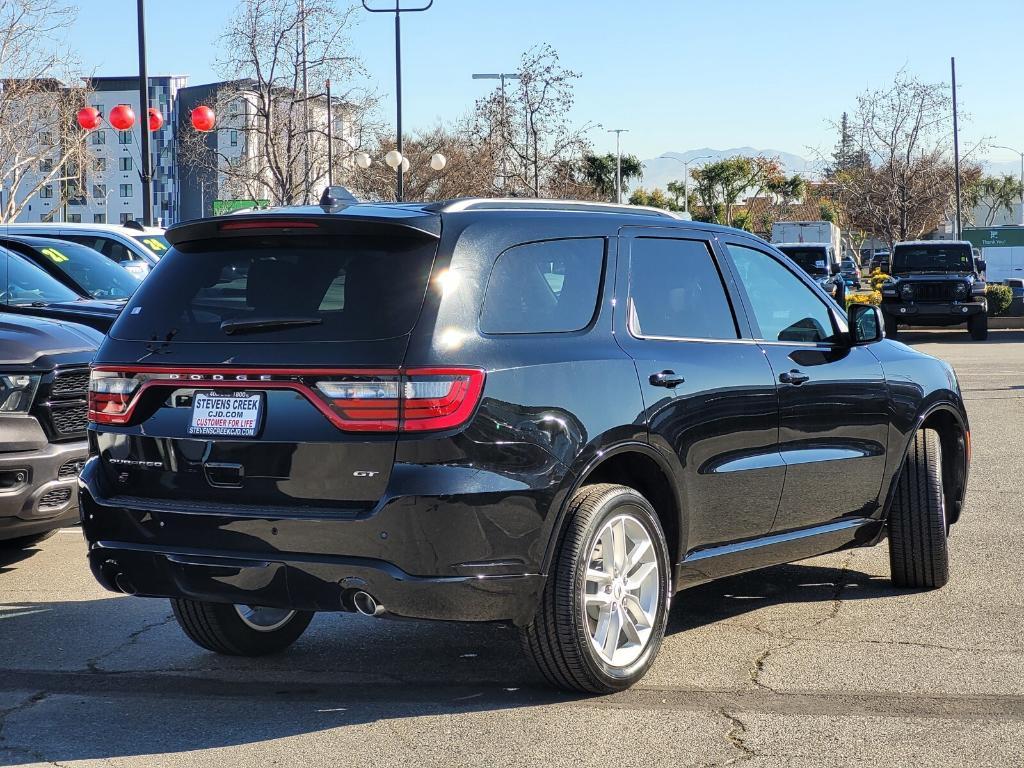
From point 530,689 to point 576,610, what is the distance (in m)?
0.56

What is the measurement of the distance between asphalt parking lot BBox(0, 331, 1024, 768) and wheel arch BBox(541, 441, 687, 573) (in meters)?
0.57

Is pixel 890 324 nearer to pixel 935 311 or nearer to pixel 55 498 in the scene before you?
pixel 935 311

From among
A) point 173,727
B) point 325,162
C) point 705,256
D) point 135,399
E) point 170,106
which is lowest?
point 173,727

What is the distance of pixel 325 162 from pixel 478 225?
46.3 meters

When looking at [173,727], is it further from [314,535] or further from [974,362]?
[974,362]

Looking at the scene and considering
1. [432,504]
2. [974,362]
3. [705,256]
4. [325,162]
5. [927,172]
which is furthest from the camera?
[927,172]

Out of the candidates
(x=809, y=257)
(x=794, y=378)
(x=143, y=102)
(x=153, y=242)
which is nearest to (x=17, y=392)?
(x=794, y=378)

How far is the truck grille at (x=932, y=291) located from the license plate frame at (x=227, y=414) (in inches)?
1005

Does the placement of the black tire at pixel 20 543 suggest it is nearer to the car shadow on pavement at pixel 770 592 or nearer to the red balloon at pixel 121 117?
the car shadow on pavement at pixel 770 592

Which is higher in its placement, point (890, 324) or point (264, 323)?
point (264, 323)

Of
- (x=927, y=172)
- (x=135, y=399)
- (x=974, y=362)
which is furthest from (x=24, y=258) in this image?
(x=927, y=172)

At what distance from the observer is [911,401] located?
23.1 feet

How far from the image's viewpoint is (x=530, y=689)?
545cm

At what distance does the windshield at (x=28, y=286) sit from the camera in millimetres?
10453
